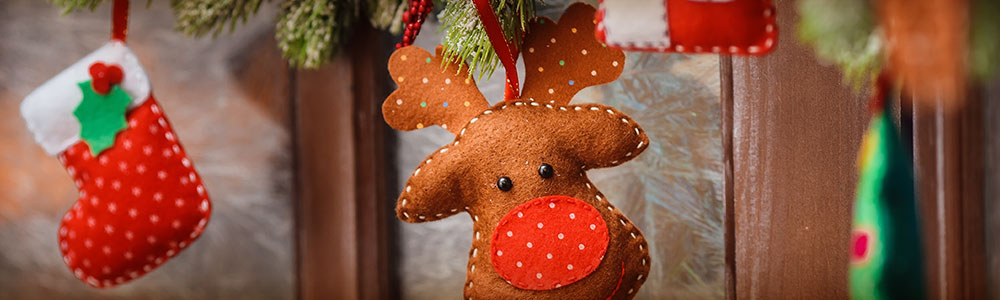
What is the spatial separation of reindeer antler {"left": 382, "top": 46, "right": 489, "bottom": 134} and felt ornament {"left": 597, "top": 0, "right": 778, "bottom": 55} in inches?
7.9

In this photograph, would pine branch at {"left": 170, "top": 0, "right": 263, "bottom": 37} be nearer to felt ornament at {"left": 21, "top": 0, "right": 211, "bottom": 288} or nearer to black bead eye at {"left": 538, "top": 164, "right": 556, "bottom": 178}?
felt ornament at {"left": 21, "top": 0, "right": 211, "bottom": 288}

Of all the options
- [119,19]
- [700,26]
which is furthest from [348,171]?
[700,26]

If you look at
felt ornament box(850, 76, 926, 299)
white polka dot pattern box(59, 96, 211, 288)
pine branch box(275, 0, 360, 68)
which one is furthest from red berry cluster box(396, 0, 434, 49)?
felt ornament box(850, 76, 926, 299)

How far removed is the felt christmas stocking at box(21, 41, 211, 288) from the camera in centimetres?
73

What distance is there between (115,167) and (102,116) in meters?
0.06

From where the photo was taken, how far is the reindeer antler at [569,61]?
2.07ft

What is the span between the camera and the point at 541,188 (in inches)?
23.2

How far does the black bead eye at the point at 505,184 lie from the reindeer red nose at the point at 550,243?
Result: 0.02 meters

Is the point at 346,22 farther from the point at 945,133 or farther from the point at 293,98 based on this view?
the point at 945,133

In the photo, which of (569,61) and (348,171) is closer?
Result: (569,61)

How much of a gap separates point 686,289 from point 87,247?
60 cm

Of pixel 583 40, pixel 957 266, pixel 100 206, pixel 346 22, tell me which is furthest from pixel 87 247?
pixel 957 266

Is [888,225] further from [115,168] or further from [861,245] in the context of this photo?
[115,168]

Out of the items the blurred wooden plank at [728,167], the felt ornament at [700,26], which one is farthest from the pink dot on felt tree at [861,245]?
the blurred wooden plank at [728,167]
